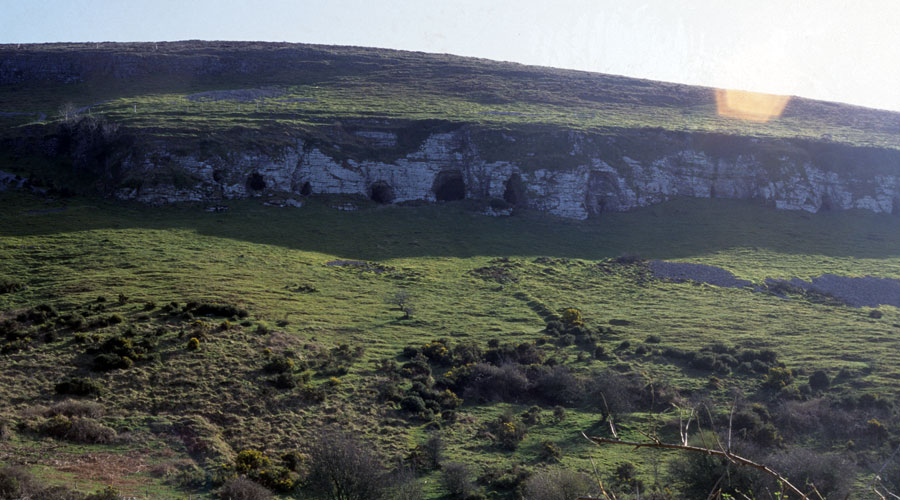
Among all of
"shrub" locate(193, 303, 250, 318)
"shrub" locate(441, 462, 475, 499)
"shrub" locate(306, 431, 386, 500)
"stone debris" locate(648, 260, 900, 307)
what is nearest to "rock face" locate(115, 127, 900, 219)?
"stone debris" locate(648, 260, 900, 307)

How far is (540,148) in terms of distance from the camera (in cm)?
6725

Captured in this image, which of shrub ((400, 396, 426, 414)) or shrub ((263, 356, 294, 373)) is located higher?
shrub ((263, 356, 294, 373))

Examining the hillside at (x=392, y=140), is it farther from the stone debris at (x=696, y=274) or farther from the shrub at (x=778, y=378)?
the shrub at (x=778, y=378)

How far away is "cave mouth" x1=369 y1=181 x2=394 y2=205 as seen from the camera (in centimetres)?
6209

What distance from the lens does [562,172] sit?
212ft

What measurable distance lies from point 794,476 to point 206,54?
Result: 100051 millimetres

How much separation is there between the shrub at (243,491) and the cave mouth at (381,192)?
44861 mm

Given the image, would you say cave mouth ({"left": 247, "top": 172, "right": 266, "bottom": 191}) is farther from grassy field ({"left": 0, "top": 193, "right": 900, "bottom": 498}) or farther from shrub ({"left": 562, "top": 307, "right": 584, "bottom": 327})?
shrub ({"left": 562, "top": 307, "right": 584, "bottom": 327})

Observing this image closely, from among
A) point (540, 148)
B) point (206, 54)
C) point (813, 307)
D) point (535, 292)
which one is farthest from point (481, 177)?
point (206, 54)

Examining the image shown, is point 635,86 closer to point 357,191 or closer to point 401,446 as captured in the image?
point 357,191

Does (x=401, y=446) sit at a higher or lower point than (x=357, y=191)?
lower

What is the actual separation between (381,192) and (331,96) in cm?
2728

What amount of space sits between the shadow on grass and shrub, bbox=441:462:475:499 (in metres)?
29.3

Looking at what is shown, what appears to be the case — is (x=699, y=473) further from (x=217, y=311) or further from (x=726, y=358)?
(x=217, y=311)
